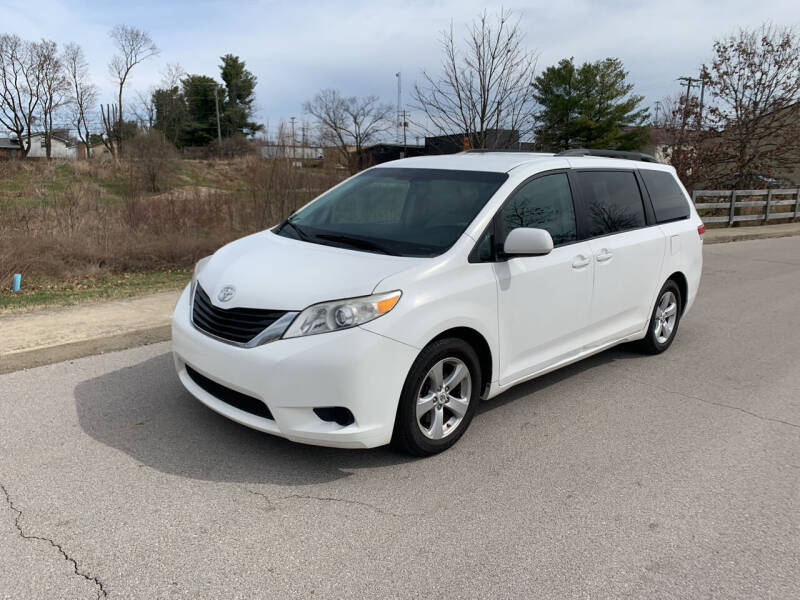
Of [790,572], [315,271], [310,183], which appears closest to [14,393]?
[315,271]

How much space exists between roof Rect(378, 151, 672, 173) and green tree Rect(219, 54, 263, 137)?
243ft

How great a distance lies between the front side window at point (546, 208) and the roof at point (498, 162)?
15 centimetres

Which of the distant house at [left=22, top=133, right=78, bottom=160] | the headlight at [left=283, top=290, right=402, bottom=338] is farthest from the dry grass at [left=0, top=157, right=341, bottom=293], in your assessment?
the distant house at [left=22, top=133, right=78, bottom=160]

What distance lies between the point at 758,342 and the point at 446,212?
4.42m

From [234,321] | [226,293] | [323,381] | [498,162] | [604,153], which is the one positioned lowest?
[323,381]

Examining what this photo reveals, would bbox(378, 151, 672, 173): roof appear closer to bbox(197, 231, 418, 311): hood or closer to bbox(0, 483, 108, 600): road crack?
bbox(197, 231, 418, 311): hood

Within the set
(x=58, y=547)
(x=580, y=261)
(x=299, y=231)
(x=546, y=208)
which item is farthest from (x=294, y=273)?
(x=580, y=261)

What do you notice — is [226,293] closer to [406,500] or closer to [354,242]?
[354,242]

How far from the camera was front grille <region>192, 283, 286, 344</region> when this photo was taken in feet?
11.6

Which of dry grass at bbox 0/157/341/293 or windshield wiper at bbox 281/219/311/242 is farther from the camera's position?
dry grass at bbox 0/157/341/293

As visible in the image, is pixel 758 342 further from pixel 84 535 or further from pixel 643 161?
pixel 84 535

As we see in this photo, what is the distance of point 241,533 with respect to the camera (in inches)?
119

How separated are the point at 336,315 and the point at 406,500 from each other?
42.1 inches

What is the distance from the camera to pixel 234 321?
3.66m
